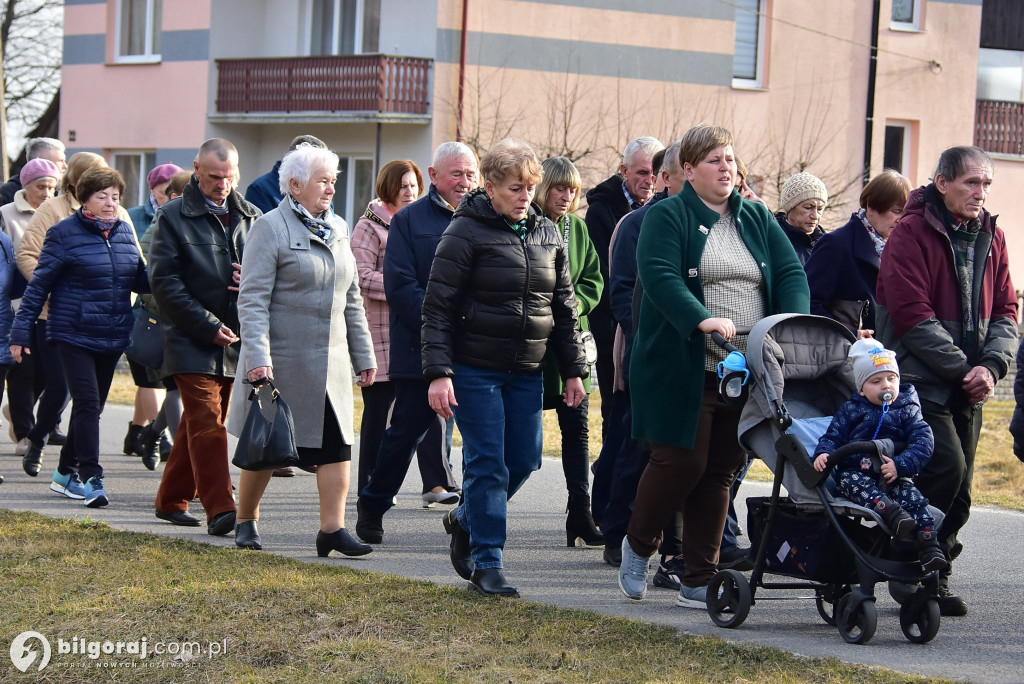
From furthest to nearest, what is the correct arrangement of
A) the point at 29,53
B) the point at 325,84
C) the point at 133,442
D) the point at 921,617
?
the point at 29,53, the point at 325,84, the point at 133,442, the point at 921,617

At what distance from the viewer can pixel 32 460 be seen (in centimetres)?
1027

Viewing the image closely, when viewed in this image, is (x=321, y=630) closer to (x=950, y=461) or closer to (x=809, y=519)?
(x=809, y=519)

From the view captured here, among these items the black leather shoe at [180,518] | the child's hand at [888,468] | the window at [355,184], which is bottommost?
the black leather shoe at [180,518]

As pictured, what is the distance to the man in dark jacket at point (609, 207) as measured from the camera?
840cm

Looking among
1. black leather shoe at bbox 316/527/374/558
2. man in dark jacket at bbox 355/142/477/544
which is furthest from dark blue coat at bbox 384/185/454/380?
black leather shoe at bbox 316/527/374/558

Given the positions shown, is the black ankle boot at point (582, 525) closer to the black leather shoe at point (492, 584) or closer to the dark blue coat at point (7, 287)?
the black leather shoe at point (492, 584)

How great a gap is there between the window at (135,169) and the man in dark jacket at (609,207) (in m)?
24.2

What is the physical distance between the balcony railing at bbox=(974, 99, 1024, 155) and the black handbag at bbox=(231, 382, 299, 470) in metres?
28.3

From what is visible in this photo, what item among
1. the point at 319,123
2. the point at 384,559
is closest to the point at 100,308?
the point at 384,559

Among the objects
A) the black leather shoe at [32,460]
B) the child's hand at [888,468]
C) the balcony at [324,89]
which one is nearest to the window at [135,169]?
the balcony at [324,89]

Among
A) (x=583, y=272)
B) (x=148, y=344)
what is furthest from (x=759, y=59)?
(x=583, y=272)

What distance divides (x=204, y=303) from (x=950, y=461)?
14.1 ft

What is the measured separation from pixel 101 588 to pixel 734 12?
24819 millimetres

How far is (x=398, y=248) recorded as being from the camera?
8.16 metres
